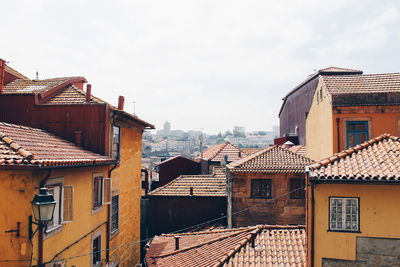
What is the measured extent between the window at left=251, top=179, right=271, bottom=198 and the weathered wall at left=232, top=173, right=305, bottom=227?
20 centimetres

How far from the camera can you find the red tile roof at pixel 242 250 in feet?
43.2

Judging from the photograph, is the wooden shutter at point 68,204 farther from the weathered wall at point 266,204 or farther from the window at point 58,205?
the weathered wall at point 266,204

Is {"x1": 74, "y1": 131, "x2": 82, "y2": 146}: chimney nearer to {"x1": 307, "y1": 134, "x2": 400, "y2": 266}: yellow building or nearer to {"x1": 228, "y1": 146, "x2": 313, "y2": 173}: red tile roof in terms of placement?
{"x1": 307, "y1": 134, "x2": 400, "y2": 266}: yellow building

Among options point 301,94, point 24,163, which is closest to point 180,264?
point 24,163

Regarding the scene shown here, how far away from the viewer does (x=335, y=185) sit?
10797 millimetres

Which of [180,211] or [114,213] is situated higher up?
[114,213]

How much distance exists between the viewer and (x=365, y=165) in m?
11.2

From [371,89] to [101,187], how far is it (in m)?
13.5

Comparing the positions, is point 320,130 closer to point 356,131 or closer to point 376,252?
point 356,131

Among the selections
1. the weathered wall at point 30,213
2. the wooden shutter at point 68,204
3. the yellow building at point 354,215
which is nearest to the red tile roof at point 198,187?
the weathered wall at point 30,213

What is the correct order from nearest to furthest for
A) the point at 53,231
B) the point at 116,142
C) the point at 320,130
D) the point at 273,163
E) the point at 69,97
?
the point at 53,231 → the point at 69,97 → the point at 116,142 → the point at 320,130 → the point at 273,163

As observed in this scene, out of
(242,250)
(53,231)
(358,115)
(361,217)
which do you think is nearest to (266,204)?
(242,250)

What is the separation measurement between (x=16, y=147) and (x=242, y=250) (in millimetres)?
9086

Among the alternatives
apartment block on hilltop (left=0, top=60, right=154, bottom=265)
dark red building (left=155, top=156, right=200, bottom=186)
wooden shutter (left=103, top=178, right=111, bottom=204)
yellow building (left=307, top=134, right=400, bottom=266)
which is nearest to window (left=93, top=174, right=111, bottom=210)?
wooden shutter (left=103, top=178, right=111, bottom=204)
